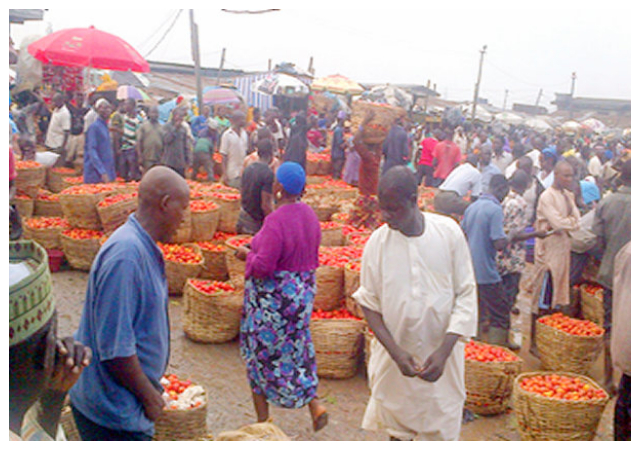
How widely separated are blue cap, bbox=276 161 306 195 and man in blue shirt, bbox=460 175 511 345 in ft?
7.48

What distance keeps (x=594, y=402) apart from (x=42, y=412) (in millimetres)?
3679

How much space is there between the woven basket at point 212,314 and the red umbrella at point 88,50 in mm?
5000

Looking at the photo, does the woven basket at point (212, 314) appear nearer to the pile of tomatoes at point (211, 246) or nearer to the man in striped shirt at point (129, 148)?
the pile of tomatoes at point (211, 246)

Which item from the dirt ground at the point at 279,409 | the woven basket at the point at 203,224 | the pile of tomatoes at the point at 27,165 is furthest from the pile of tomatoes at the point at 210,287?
the pile of tomatoes at the point at 27,165

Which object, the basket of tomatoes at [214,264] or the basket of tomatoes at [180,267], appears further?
the basket of tomatoes at [214,264]

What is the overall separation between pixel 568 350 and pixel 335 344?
222cm

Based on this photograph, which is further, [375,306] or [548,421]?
[548,421]

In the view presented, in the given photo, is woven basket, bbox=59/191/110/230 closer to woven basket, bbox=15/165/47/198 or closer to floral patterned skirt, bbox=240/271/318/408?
woven basket, bbox=15/165/47/198

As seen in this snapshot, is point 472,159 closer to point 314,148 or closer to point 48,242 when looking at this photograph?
point 48,242

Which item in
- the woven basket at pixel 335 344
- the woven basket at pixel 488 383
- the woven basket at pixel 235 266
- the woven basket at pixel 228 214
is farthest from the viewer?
the woven basket at pixel 228 214

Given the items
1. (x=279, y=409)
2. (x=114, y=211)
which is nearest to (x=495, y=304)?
(x=279, y=409)

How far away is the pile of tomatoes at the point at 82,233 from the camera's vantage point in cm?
738

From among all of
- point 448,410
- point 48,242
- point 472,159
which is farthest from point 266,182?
point 472,159

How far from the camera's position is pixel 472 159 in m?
9.52
